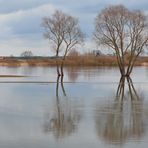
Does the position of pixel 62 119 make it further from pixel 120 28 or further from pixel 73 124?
pixel 120 28

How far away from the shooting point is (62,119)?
13.6 m

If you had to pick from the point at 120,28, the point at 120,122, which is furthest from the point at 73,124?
the point at 120,28

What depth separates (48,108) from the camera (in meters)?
16.5

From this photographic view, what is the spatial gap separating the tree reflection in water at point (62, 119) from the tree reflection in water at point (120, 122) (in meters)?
0.75

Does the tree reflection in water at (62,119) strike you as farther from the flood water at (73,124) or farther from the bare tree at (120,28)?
the bare tree at (120,28)

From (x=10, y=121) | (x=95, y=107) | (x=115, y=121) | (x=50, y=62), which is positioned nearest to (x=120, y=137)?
(x=115, y=121)

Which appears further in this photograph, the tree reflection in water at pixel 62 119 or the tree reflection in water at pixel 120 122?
the tree reflection in water at pixel 62 119

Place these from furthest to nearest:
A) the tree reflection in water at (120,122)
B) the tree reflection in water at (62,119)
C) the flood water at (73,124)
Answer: the tree reflection in water at (62,119) → the tree reflection in water at (120,122) → the flood water at (73,124)

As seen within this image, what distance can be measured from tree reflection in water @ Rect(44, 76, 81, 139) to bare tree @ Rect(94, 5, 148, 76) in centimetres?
3136

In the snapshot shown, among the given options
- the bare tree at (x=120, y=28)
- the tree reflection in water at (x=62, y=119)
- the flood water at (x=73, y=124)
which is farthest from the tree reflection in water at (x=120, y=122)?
the bare tree at (x=120, y=28)

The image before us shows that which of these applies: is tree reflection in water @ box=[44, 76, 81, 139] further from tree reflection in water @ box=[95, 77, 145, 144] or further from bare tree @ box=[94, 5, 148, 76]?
bare tree @ box=[94, 5, 148, 76]

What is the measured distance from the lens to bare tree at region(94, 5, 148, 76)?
48.4 meters

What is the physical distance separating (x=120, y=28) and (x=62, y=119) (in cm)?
3639

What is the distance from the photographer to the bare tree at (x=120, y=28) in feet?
159
